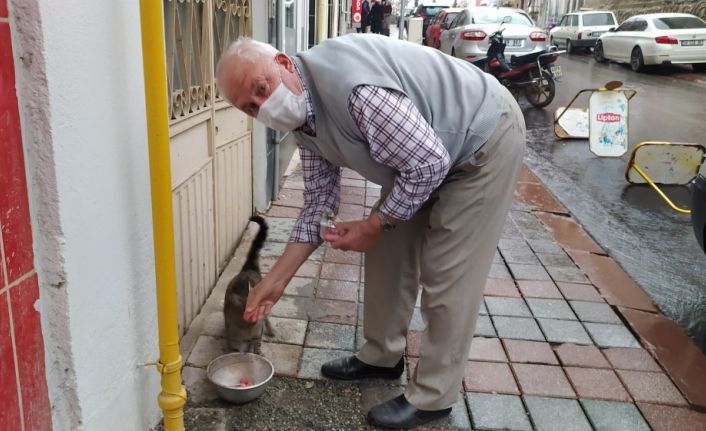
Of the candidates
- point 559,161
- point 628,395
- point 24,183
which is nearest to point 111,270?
point 24,183

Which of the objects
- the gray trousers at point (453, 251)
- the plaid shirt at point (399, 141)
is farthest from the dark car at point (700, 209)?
the plaid shirt at point (399, 141)

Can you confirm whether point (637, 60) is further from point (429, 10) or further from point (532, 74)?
point (429, 10)

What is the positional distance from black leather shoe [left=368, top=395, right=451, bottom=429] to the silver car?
36.6 ft

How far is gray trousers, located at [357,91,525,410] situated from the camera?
7.11ft

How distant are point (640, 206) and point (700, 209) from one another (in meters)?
2.16

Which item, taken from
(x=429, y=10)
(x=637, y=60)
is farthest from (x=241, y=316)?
(x=429, y=10)

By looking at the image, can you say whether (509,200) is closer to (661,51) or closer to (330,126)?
(330,126)

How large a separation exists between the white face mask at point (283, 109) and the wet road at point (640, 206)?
2740 millimetres

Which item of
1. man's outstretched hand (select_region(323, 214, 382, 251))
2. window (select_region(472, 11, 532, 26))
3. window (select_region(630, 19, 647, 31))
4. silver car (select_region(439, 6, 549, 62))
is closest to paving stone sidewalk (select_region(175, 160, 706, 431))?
man's outstretched hand (select_region(323, 214, 382, 251))

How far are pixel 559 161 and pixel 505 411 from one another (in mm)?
5608

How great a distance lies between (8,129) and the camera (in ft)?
4.52

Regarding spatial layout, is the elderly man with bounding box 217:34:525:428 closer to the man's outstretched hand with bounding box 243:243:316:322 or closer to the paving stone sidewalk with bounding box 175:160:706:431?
the man's outstretched hand with bounding box 243:243:316:322

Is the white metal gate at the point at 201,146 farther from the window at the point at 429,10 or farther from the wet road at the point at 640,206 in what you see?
the window at the point at 429,10

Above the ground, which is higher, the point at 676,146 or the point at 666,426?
the point at 676,146
